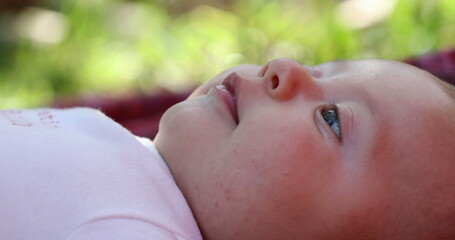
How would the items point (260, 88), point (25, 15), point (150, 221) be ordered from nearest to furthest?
point (150, 221)
point (260, 88)
point (25, 15)

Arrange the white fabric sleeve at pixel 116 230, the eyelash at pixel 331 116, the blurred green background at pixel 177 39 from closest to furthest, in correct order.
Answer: the white fabric sleeve at pixel 116 230
the eyelash at pixel 331 116
the blurred green background at pixel 177 39

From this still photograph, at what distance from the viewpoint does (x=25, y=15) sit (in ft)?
8.68

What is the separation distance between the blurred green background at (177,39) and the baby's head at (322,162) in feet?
3.71

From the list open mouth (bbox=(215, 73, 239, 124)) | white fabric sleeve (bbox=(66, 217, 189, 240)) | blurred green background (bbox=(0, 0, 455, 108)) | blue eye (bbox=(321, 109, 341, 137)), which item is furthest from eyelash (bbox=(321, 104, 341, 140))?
blurred green background (bbox=(0, 0, 455, 108))

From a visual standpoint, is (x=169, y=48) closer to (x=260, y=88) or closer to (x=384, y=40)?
(x=384, y=40)

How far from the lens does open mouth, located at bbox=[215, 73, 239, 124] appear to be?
891 mm

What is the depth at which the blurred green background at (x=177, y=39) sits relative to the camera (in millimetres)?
2061

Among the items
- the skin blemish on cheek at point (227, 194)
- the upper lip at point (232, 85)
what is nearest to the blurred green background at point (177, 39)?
the upper lip at point (232, 85)

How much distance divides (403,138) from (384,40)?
1387 mm

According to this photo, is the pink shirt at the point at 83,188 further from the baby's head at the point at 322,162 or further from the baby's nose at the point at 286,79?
the baby's nose at the point at 286,79

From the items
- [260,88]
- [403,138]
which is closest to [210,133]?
[260,88]

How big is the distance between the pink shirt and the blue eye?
21 cm

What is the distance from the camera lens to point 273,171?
82 cm

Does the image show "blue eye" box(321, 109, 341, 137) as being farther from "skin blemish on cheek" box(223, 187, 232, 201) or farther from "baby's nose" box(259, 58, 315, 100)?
"skin blemish on cheek" box(223, 187, 232, 201)
